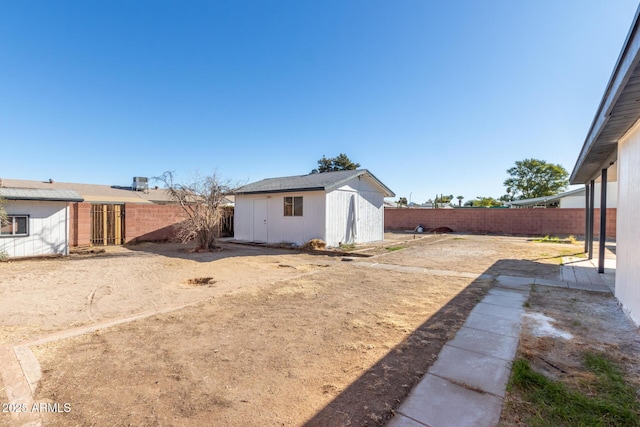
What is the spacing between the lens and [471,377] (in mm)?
2584

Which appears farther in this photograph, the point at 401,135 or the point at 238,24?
the point at 401,135

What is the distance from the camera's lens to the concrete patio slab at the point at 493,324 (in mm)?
3654

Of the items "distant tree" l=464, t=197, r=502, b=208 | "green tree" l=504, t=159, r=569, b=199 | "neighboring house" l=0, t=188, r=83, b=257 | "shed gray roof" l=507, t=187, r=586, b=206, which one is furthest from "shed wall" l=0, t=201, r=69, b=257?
"distant tree" l=464, t=197, r=502, b=208

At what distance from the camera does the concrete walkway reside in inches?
80.8

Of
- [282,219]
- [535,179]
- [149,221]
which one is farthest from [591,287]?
[535,179]

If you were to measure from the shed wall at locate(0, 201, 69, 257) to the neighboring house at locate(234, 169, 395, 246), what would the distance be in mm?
6453

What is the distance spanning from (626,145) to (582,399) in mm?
4597

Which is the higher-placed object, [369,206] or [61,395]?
[369,206]

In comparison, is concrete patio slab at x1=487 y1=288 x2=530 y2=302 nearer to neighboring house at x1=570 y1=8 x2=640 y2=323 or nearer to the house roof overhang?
neighboring house at x1=570 y1=8 x2=640 y2=323

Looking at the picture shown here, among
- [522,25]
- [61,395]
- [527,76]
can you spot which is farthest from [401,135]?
[61,395]

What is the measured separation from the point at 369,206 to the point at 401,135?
5401mm

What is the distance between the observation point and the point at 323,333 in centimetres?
368

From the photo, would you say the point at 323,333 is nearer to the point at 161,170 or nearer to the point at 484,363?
the point at 484,363

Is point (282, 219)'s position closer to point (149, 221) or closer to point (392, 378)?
point (149, 221)
